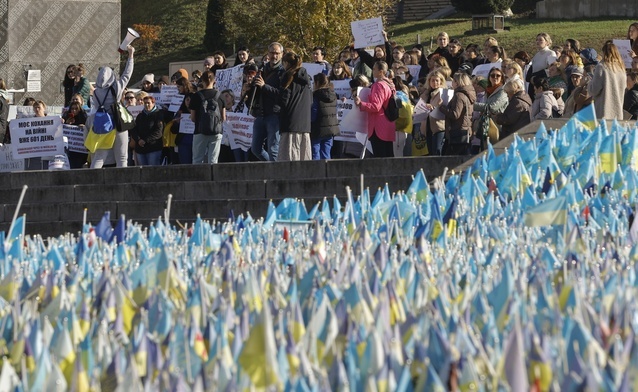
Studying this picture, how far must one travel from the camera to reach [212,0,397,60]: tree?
117 feet

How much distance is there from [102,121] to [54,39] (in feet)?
27.8

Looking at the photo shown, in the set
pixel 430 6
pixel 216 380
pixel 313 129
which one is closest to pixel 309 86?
pixel 313 129

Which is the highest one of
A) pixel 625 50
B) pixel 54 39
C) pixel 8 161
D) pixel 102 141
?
pixel 54 39

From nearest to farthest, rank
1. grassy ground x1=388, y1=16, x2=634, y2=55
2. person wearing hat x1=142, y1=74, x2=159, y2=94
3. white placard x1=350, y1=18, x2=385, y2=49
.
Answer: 1. white placard x1=350, y1=18, x2=385, y2=49
2. person wearing hat x1=142, y1=74, x2=159, y2=94
3. grassy ground x1=388, y1=16, x2=634, y2=55

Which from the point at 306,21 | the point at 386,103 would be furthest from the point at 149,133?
the point at 306,21

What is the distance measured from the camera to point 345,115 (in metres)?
15.1

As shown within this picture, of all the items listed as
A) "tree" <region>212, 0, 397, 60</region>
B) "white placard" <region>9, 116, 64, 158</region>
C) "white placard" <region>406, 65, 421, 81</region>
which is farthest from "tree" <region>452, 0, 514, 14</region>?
"white placard" <region>9, 116, 64, 158</region>

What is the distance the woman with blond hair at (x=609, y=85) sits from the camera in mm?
12312

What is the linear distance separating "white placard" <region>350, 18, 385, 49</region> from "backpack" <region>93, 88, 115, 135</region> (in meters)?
3.30

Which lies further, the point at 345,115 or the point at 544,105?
the point at 345,115

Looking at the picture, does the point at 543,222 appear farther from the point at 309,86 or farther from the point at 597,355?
the point at 309,86

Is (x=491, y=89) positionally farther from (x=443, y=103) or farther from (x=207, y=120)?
(x=207, y=120)

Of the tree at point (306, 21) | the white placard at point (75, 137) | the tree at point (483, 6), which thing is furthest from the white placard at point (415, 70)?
the tree at point (483, 6)

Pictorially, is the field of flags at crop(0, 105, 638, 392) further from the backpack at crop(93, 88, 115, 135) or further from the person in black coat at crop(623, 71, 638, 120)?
the backpack at crop(93, 88, 115, 135)
